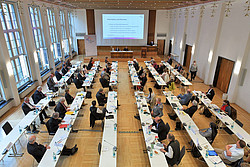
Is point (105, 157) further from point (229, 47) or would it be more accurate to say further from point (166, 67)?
point (166, 67)

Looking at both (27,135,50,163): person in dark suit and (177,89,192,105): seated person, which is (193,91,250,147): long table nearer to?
(177,89,192,105): seated person

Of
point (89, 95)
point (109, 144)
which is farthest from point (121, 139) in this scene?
point (89, 95)

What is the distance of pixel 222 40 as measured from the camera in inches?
467

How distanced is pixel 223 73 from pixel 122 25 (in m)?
14.9

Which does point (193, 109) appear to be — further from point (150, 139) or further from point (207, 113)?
point (150, 139)

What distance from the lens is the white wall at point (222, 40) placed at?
9.78 m

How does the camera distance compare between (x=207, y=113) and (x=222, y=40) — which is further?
(x=222, y=40)

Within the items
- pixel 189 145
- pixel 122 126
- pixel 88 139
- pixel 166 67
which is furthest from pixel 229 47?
pixel 88 139

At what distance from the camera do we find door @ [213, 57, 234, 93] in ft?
37.0

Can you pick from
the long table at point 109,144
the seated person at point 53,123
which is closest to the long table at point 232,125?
the long table at point 109,144

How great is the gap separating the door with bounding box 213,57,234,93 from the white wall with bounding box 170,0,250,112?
1.15 feet

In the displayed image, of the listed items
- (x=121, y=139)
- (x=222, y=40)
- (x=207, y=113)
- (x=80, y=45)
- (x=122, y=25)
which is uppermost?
(x=122, y=25)

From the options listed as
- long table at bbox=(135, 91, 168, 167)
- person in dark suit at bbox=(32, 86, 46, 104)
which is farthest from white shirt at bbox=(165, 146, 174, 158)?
person in dark suit at bbox=(32, 86, 46, 104)

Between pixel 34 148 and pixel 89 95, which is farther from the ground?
pixel 34 148
